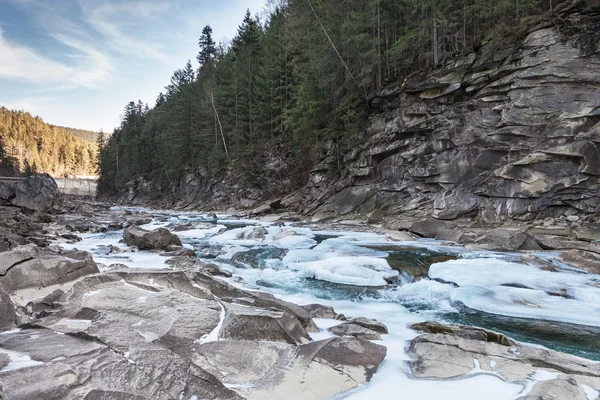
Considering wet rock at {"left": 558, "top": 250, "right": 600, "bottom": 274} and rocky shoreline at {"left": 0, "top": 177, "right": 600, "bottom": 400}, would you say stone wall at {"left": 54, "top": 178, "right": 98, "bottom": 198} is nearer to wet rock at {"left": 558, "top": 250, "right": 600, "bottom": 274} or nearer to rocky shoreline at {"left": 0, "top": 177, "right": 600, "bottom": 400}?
rocky shoreline at {"left": 0, "top": 177, "right": 600, "bottom": 400}

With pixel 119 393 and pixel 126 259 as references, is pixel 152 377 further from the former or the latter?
pixel 126 259

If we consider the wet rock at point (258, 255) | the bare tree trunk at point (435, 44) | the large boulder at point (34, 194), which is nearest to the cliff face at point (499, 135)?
the bare tree trunk at point (435, 44)

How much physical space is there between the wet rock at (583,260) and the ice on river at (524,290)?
61 centimetres

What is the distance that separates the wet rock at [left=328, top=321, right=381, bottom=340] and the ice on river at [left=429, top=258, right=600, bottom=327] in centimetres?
329

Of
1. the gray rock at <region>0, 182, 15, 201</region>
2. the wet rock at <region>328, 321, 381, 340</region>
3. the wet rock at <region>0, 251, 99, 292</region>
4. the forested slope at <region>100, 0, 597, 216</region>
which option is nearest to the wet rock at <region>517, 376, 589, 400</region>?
the wet rock at <region>328, 321, 381, 340</region>

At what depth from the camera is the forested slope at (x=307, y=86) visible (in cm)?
2022

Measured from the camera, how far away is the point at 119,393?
2873mm

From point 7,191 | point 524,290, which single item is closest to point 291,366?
point 524,290

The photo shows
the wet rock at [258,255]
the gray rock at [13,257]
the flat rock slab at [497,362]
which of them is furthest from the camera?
the wet rock at [258,255]

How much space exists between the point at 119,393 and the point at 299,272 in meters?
7.71

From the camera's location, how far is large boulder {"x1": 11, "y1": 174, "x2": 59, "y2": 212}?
23484 mm

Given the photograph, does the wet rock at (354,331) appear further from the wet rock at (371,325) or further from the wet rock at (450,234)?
the wet rock at (450,234)

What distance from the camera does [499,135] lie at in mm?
17094

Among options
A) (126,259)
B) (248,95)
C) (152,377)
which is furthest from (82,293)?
(248,95)
